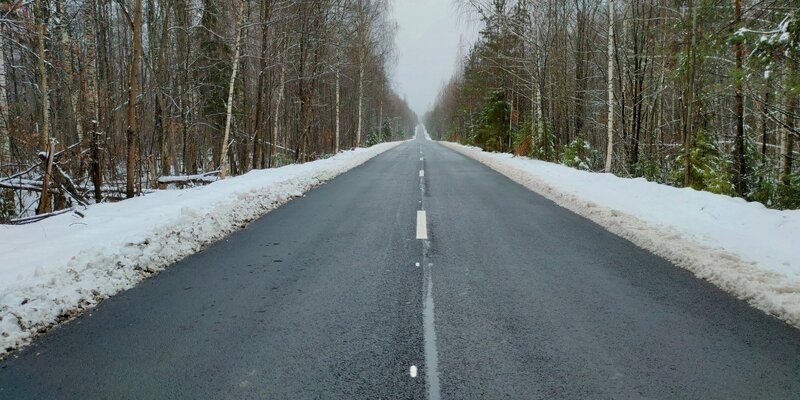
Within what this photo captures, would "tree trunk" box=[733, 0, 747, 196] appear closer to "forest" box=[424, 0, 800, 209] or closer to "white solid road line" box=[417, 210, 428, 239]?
"forest" box=[424, 0, 800, 209]

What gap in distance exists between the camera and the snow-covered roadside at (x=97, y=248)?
144 inches

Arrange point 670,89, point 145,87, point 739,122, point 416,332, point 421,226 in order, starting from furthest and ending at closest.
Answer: point 145,87
point 670,89
point 739,122
point 421,226
point 416,332

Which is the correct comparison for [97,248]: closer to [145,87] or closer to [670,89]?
[145,87]

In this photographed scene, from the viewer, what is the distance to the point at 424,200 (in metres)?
10.4

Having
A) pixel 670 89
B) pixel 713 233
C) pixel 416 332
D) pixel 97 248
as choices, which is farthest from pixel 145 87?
pixel 670 89

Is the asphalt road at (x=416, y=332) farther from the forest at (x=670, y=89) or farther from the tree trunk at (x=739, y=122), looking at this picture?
the tree trunk at (x=739, y=122)

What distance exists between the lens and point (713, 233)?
6094mm

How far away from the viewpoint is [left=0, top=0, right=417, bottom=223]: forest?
9979mm

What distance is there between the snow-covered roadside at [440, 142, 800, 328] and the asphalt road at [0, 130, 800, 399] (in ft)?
0.84

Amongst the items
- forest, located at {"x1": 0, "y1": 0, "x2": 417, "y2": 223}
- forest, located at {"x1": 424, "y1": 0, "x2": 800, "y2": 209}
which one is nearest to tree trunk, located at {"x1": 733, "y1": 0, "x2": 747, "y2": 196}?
forest, located at {"x1": 424, "y1": 0, "x2": 800, "y2": 209}

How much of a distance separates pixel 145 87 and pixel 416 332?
20631 mm

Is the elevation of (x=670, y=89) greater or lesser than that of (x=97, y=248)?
greater

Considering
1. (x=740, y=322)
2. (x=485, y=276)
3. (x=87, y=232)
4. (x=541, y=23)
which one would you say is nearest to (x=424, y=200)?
(x=485, y=276)

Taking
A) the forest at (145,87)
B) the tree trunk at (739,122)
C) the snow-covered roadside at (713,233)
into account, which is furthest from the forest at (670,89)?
the forest at (145,87)
